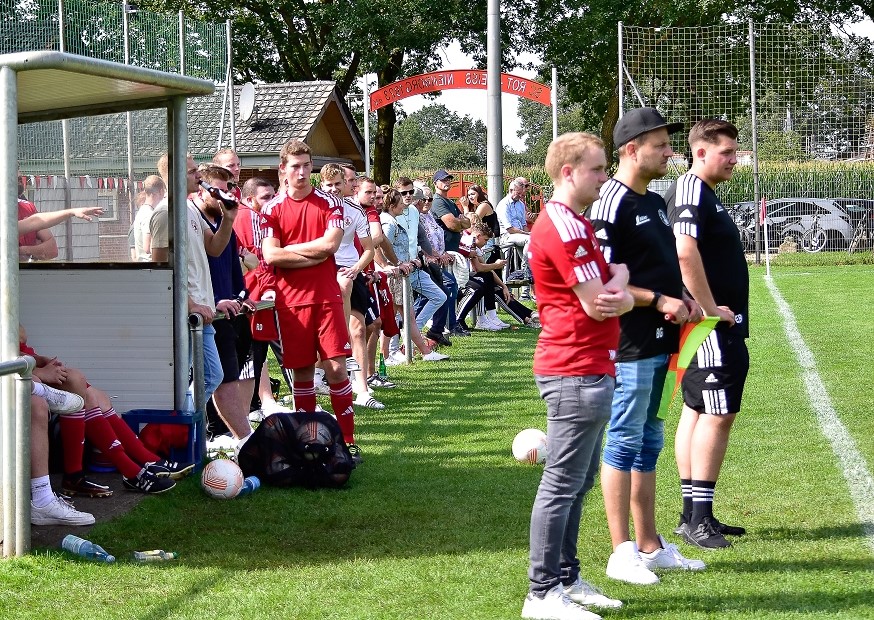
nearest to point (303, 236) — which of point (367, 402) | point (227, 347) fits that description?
point (227, 347)

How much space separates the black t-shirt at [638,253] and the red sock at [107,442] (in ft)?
10.1

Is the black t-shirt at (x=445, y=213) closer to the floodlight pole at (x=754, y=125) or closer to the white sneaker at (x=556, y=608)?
the white sneaker at (x=556, y=608)

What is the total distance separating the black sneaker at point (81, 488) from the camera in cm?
631

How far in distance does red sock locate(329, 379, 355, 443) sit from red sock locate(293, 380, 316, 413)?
0.49 ft

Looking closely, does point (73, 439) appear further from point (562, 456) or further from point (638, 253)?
point (638, 253)

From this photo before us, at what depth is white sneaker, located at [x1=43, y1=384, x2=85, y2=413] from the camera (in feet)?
18.4

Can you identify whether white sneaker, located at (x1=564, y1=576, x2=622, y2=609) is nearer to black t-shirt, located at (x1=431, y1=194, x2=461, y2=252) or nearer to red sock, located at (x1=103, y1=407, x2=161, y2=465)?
red sock, located at (x1=103, y1=407, x2=161, y2=465)

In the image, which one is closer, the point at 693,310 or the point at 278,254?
the point at 693,310

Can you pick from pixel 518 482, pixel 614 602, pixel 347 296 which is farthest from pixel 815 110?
pixel 614 602

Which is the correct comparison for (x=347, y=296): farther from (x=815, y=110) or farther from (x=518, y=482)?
(x=815, y=110)

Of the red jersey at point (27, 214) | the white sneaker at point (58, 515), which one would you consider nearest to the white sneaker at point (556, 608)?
the white sneaker at point (58, 515)

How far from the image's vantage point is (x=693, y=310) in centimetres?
495

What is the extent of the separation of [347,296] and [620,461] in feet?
17.6

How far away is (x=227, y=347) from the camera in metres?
7.72
